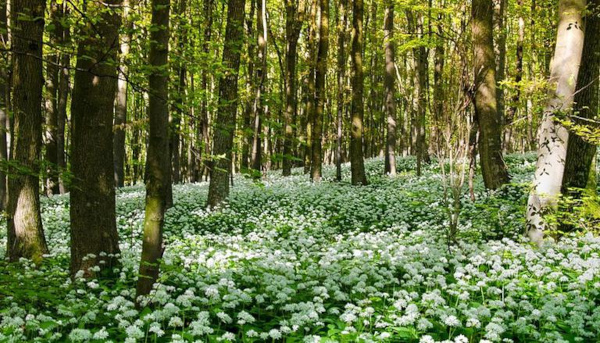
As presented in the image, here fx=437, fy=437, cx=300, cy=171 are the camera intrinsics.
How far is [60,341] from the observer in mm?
4719

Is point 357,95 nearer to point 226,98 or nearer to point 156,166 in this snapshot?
point 226,98

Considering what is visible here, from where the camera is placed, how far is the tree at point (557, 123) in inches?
319

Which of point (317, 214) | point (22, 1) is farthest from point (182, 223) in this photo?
point (22, 1)

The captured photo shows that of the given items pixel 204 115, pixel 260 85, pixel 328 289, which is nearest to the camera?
pixel 328 289

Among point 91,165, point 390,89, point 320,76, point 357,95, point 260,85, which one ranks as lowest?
point 91,165

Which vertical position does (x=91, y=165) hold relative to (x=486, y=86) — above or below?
below

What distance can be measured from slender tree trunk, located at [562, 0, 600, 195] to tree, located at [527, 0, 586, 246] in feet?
5.35

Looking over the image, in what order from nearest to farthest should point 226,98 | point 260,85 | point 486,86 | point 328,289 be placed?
point 328,289 < point 260,85 < point 486,86 < point 226,98

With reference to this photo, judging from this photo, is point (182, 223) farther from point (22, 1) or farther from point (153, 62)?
point (153, 62)

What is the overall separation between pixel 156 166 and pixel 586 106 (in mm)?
9310

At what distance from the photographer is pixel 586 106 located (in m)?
9.72

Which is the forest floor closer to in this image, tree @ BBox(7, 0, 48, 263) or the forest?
the forest

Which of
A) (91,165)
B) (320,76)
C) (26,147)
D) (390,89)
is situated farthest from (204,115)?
(91,165)

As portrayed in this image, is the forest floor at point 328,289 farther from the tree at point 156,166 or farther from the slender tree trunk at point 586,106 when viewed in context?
the slender tree trunk at point 586,106
